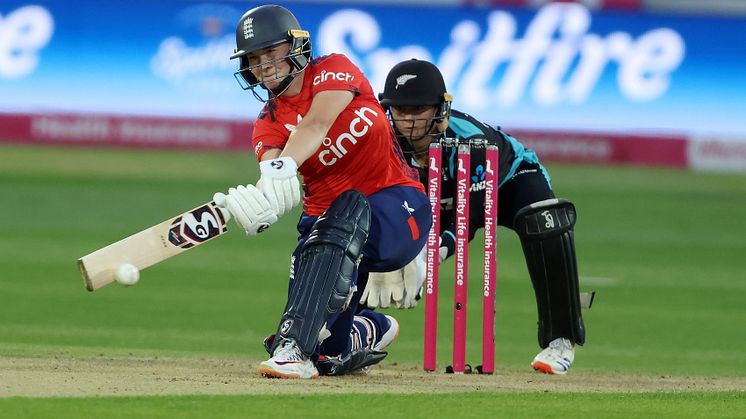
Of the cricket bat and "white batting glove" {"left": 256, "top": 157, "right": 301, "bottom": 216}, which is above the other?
"white batting glove" {"left": 256, "top": 157, "right": 301, "bottom": 216}

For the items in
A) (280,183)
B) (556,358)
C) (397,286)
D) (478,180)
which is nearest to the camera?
(280,183)

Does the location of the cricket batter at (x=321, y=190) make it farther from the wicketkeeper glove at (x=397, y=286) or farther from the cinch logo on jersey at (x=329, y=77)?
the wicketkeeper glove at (x=397, y=286)

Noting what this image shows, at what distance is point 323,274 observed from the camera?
218 inches

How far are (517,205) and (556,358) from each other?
77 cm

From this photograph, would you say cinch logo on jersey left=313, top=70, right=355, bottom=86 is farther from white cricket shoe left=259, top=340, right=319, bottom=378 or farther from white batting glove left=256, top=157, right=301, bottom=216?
white cricket shoe left=259, top=340, right=319, bottom=378

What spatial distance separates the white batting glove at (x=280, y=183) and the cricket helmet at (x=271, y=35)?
1.71ft

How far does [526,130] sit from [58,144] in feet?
22.1

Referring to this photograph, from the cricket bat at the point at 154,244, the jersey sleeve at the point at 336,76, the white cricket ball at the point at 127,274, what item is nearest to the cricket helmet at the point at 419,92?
the jersey sleeve at the point at 336,76

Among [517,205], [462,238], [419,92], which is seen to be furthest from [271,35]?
[517,205]

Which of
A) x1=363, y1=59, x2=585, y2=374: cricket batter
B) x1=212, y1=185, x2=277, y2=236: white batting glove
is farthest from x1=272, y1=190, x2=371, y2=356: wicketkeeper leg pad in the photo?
x1=363, y1=59, x2=585, y2=374: cricket batter

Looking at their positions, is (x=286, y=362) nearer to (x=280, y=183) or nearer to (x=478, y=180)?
(x=280, y=183)

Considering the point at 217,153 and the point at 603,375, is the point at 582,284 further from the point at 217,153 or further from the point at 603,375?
the point at 217,153

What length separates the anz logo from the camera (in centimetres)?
650

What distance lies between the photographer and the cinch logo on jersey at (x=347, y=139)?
5.80 m
